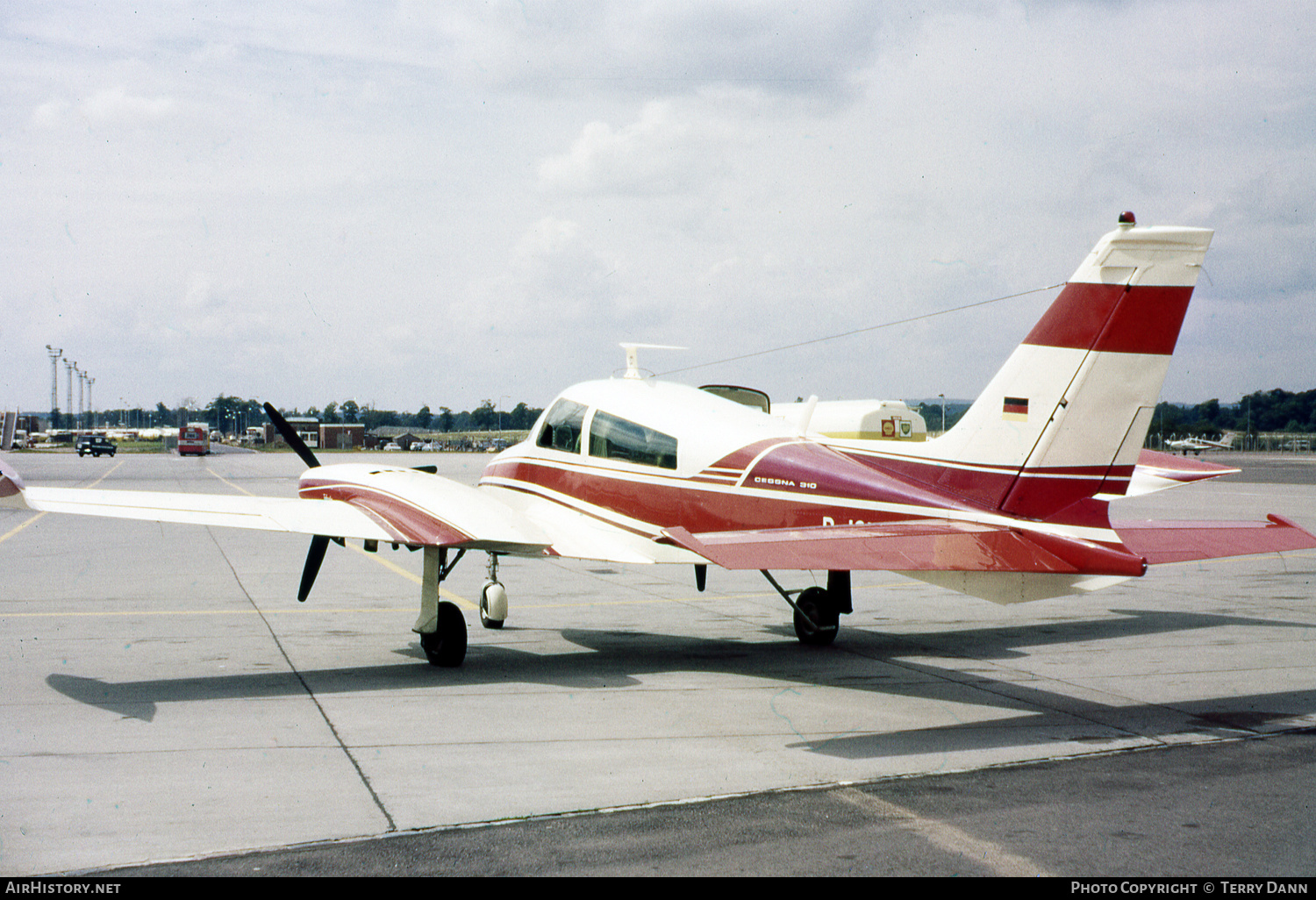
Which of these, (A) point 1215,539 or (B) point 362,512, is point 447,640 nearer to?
(B) point 362,512

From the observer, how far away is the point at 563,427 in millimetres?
12836

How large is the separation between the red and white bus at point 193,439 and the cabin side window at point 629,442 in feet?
295

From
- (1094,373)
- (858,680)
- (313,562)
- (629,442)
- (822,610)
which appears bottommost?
(858,680)

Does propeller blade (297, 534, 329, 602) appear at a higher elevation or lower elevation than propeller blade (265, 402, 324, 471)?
lower

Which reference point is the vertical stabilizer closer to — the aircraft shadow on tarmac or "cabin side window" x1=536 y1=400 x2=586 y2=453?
the aircraft shadow on tarmac

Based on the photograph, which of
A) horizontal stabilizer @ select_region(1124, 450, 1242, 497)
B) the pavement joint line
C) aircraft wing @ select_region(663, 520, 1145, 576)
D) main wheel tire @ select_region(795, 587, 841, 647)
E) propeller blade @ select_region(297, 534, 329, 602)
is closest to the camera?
the pavement joint line

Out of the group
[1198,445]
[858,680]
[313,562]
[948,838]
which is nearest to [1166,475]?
[858,680]

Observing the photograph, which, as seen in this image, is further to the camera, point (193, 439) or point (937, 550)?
point (193, 439)

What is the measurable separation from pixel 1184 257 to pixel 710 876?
24.0ft

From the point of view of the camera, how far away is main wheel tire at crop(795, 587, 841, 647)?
1263 cm

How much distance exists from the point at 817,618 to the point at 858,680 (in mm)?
1970

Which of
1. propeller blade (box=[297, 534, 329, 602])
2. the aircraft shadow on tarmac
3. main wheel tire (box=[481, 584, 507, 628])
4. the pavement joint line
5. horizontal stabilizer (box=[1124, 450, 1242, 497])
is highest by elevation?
horizontal stabilizer (box=[1124, 450, 1242, 497])

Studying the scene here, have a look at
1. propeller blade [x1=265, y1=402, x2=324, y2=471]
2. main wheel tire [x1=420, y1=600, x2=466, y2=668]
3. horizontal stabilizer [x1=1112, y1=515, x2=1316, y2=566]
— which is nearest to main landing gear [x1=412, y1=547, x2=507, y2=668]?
main wheel tire [x1=420, y1=600, x2=466, y2=668]

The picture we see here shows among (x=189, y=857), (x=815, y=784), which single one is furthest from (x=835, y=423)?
(x=189, y=857)
